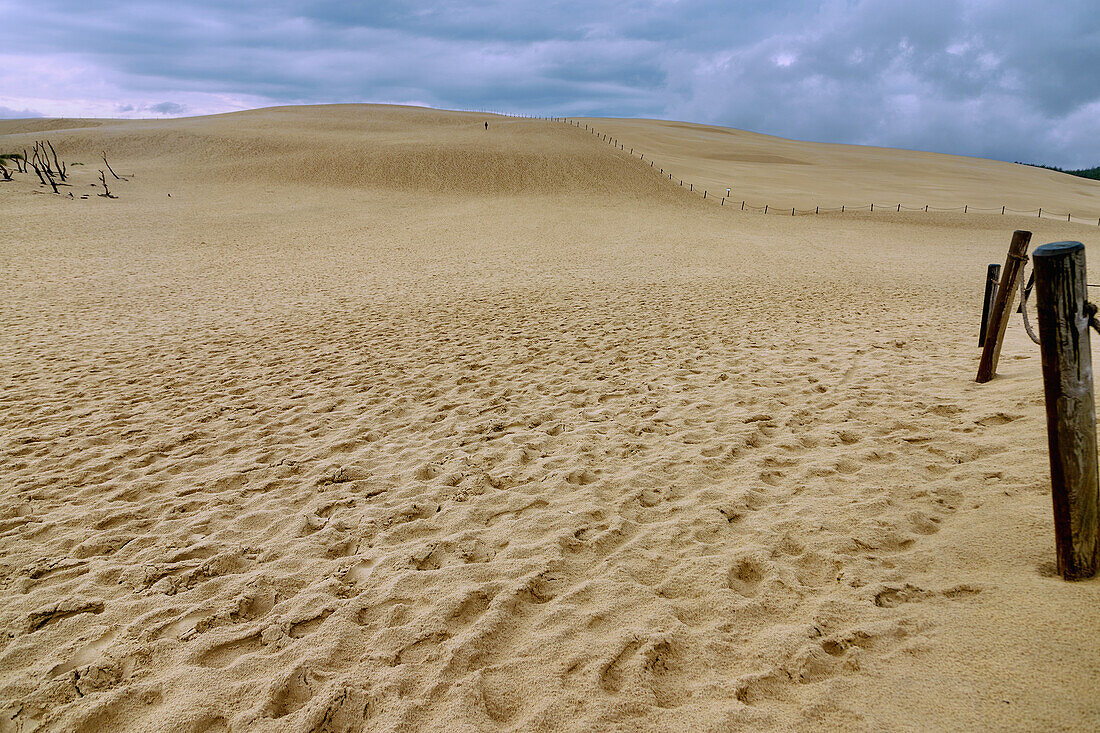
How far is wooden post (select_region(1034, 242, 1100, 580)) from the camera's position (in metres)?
2.64

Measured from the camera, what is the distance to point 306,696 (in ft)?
8.93

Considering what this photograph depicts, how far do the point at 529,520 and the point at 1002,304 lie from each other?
542cm

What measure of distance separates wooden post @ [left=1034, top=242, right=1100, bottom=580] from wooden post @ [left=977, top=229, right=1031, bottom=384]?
3804 millimetres

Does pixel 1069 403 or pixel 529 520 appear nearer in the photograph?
pixel 1069 403

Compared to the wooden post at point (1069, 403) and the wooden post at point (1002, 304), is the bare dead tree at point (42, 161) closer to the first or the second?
the wooden post at point (1002, 304)

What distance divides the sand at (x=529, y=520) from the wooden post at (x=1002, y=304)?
0.22 m

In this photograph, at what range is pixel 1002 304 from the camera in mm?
5973

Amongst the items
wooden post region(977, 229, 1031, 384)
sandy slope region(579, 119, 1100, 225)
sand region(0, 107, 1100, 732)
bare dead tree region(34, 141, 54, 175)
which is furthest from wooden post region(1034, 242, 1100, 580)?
bare dead tree region(34, 141, 54, 175)

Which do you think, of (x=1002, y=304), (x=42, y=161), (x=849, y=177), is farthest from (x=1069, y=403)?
(x=849, y=177)

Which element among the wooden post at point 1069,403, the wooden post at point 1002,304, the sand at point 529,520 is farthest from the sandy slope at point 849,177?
the wooden post at point 1069,403

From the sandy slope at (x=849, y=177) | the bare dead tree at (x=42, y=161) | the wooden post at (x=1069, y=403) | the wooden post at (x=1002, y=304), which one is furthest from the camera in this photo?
the sandy slope at (x=849, y=177)

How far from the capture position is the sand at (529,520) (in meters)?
2.64

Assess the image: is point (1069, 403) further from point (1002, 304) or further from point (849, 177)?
point (849, 177)

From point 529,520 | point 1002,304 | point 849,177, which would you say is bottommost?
point 529,520
